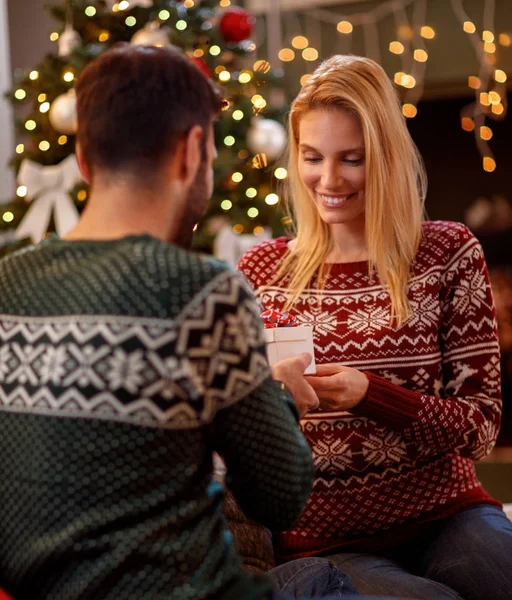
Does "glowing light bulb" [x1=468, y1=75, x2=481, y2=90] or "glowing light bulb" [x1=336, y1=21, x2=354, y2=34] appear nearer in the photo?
"glowing light bulb" [x1=468, y1=75, x2=481, y2=90]

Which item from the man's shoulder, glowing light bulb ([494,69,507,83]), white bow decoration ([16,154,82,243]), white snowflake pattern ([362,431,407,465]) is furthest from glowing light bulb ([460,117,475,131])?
white snowflake pattern ([362,431,407,465])

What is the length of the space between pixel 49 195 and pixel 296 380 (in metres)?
2.58

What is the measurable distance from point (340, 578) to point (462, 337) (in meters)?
0.55

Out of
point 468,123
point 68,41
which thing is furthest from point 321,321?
point 468,123

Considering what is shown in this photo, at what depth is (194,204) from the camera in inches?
45.3

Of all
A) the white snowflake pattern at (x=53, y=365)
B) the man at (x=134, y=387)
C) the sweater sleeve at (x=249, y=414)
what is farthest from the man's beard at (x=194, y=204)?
the white snowflake pattern at (x=53, y=365)

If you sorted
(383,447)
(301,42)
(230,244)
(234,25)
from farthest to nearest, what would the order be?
(301,42) → (234,25) → (230,244) → (383,447)

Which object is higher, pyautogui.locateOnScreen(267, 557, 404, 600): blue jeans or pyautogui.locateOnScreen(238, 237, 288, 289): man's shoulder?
pyautogui.locateOnScreen(238, 237, 288, 289): man's shoulder

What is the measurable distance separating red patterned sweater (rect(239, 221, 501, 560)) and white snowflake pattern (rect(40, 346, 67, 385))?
75 cm

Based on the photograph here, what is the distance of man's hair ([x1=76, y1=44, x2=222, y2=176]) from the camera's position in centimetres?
108

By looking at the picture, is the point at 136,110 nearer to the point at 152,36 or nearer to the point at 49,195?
the point at 152,36

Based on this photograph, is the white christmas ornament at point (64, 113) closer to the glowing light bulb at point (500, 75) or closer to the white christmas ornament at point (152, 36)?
A: the white christmas ornament at point (152, 36)

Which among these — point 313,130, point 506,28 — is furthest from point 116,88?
point 506,28

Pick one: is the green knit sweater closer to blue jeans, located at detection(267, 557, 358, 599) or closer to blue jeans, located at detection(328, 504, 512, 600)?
blue jeans, located at detection(267, 557, 358, 599)
